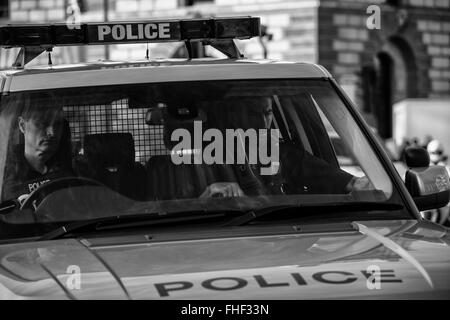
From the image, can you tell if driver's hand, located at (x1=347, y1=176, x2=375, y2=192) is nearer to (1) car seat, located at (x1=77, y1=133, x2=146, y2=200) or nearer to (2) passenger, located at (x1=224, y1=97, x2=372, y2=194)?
(2) passenger, located at (x1=224, y1=97, x2=372, y2=194)

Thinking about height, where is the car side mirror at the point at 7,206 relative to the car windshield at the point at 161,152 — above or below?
below

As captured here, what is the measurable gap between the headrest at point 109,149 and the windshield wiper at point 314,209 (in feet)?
1.72

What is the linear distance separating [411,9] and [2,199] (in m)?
37.6

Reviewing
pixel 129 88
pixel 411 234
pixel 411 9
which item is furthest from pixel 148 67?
pixel 411 9

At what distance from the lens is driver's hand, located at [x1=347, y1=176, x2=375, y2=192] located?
176 inches

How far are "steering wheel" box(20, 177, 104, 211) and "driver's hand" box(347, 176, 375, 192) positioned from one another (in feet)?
2.96

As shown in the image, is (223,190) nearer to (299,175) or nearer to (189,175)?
(189,175)

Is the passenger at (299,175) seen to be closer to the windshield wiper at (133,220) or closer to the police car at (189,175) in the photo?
the police car at (189,175)

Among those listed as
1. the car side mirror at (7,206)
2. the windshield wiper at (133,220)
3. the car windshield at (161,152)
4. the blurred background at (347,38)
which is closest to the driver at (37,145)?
the car windshield at (161,152)

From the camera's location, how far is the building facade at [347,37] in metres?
38.8

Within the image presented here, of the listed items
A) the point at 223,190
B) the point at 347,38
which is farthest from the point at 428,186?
the point at 347,38

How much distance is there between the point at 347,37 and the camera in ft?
129

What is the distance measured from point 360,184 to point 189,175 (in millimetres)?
620

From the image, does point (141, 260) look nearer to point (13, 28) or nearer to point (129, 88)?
point (129, 88)
